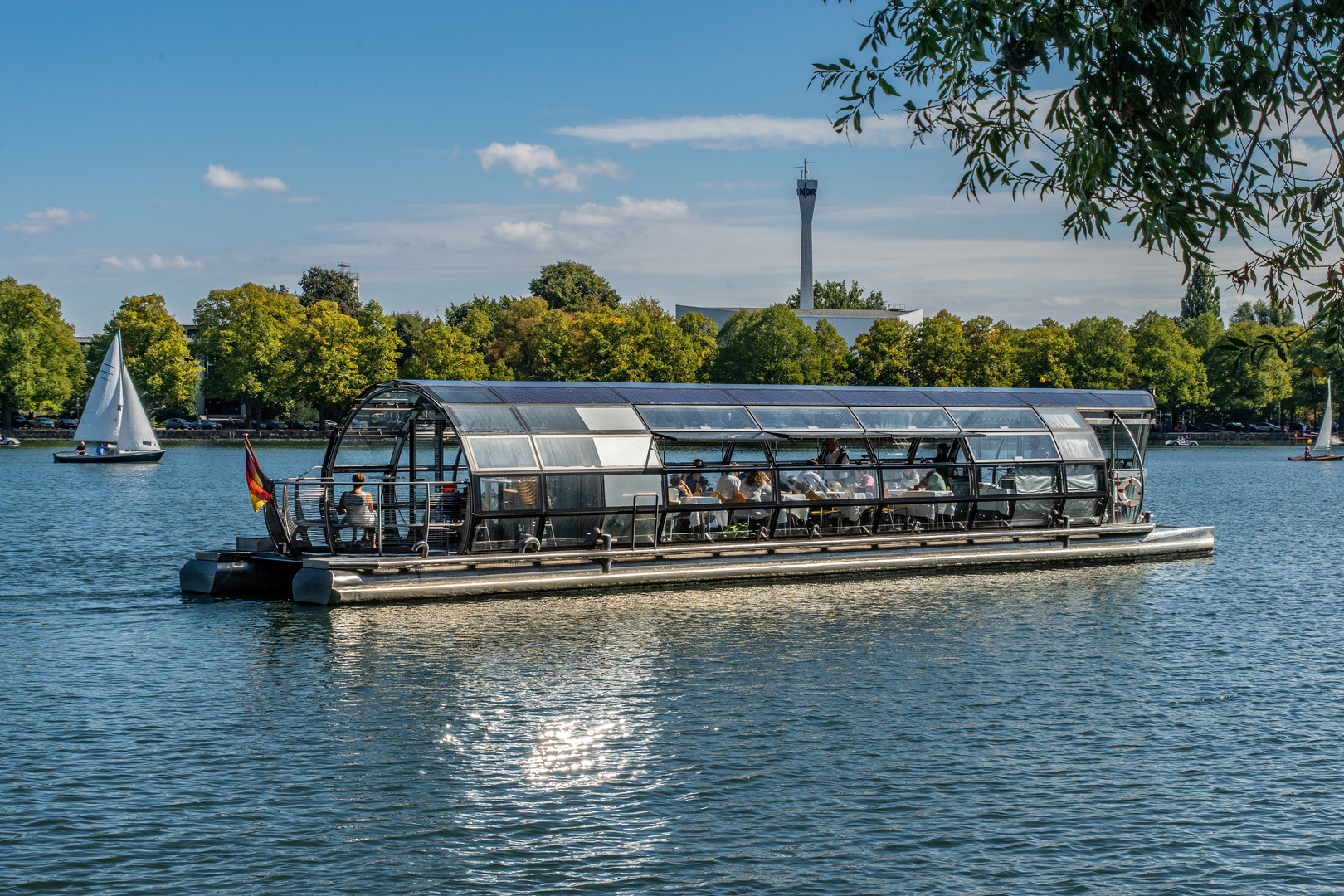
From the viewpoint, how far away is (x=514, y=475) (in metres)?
28.7

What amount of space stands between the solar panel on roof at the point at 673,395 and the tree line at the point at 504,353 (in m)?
86.6

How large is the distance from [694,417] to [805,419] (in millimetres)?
3091

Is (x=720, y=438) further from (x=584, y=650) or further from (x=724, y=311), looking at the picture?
(x=724, y=311)

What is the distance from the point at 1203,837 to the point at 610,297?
176 meters

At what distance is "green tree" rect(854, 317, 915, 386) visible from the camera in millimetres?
128762

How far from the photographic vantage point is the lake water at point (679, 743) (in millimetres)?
13438

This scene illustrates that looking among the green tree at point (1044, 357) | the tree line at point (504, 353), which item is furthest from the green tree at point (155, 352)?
the green tree at point (1044, 357)

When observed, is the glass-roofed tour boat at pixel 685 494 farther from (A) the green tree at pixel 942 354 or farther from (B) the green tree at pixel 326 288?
(B) the green tree at pixel 326 288

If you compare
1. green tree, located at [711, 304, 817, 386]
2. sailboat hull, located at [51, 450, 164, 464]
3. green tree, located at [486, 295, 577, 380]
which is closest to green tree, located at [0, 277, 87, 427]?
sailboat hull, located at [51, 450, 164, 464]

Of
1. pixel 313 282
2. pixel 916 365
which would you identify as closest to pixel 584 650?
pixel 916 365

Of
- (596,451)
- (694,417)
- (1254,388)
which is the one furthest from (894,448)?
(1254,388)

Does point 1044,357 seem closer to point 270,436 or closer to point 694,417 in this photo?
point 270,436

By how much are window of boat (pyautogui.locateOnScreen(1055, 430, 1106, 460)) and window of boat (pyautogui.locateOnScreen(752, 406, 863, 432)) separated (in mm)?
6878

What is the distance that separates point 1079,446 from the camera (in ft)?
122
